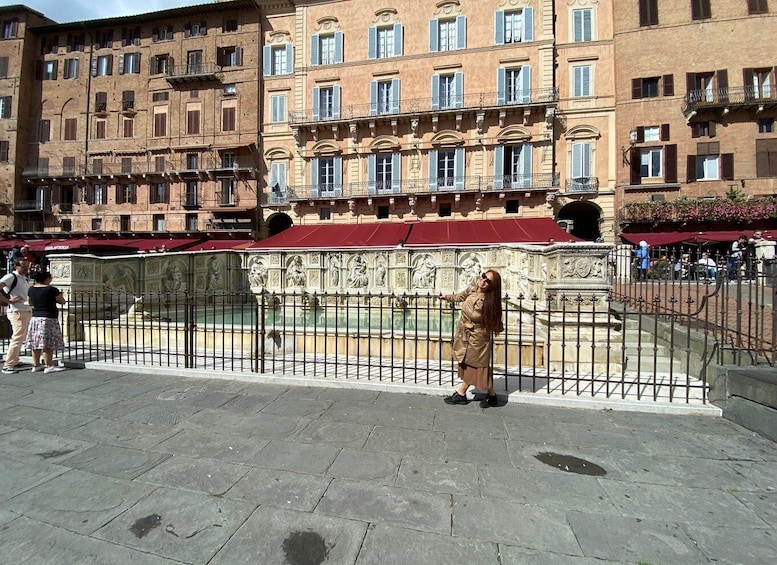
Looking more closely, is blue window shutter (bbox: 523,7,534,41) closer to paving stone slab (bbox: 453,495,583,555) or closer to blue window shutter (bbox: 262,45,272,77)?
blue window shutter (bbox: 262,45,272,77)

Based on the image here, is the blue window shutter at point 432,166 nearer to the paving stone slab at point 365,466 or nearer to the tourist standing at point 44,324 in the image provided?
the tourist standing at point 44,324

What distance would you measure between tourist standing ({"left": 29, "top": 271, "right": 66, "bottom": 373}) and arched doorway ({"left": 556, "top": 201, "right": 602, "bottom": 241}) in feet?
82.5

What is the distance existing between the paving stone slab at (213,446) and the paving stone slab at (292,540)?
887 mm

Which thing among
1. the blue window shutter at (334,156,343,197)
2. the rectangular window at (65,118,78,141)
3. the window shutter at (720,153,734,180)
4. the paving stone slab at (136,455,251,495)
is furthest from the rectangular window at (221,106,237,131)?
the window shutter at (720,153,734,180)

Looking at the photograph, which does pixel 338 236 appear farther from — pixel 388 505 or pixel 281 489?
pixel 388 505

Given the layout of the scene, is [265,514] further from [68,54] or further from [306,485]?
[68,54]

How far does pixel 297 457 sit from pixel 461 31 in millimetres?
27697

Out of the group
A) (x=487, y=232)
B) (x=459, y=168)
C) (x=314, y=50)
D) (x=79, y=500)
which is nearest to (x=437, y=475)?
(x=79, y=500)

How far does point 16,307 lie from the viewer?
6188 mm

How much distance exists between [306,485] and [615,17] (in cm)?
3094

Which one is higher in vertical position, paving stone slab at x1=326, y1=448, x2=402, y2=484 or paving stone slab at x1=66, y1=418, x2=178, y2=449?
paving stone slab at x1=66, y1=418, x2=178, y2=449

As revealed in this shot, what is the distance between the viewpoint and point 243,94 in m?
27.8

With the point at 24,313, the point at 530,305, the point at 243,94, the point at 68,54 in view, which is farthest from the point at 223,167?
the point at 530,305

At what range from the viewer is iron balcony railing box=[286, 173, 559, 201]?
923 inches
